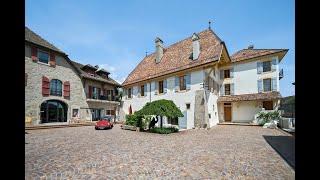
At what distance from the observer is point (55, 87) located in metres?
22.7

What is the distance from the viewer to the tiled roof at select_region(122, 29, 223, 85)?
741 inches

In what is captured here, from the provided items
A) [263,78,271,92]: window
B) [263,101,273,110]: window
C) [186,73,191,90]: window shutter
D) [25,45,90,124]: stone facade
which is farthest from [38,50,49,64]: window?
[263,101,273,110]: window

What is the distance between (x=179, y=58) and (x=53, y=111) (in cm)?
1549

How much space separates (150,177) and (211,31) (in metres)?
19.5

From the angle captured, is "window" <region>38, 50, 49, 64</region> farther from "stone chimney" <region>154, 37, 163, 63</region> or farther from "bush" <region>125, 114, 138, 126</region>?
"stone chimney" <region>154, 37, 163, 63</region>

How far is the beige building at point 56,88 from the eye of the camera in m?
20.1

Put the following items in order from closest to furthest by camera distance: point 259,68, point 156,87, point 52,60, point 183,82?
point 183,82 < point 259,68 < point 52,60 < point 156,87

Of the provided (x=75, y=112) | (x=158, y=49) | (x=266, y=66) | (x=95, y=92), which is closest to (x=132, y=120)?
(x=75, y=112)

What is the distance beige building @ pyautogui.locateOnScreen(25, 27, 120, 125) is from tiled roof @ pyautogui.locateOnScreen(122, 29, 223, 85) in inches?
201

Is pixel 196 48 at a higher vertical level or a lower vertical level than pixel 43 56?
higher

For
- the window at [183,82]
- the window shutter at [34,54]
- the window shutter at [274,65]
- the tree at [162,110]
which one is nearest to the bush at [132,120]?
the tree at [162,110]

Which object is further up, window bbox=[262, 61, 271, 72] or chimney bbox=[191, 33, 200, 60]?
chimney bbox=[191, 33, 200, 60]

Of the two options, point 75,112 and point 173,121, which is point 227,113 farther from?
point 75,112
